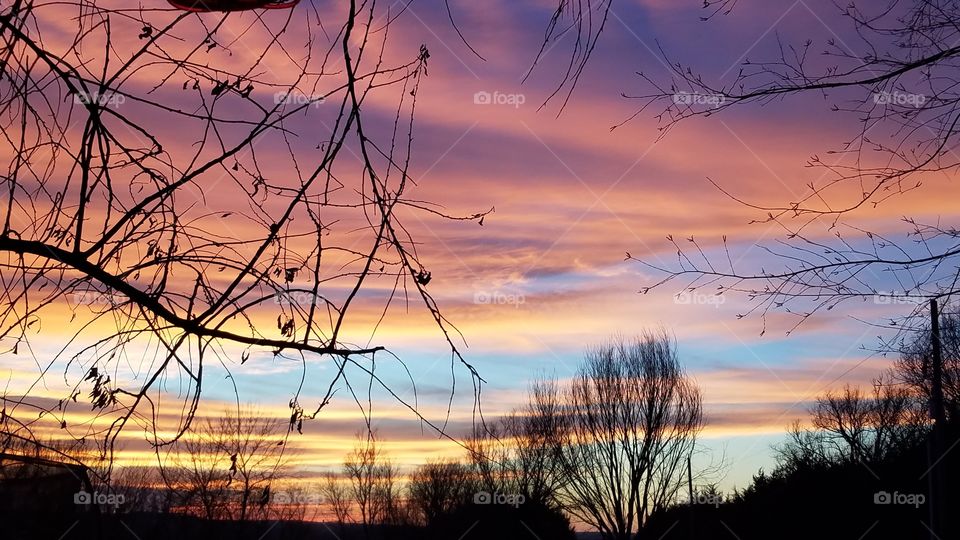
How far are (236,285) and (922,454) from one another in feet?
84.2

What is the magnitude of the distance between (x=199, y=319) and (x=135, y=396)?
0.24 metres

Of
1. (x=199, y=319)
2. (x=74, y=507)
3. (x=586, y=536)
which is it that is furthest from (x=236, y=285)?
(x=586, y=536)

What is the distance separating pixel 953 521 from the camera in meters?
20.2

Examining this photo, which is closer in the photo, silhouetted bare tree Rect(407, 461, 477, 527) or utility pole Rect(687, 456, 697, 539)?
utility pole Rect(687, 456, 697, 539)

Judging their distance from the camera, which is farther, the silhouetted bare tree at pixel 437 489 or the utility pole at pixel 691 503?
the silhouetted bare tree at pixel 437 489

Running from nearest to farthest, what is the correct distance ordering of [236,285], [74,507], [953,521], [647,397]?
[236,285], [74,507], [953,521], [647,397]

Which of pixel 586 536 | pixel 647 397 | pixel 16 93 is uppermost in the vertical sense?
pixel 647 397

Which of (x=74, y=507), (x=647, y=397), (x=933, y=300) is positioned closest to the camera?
(x=74, y=507)

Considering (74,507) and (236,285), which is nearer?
(236,285)

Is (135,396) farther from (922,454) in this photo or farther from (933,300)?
(922,454)

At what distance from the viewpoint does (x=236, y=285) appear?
7.02 ft

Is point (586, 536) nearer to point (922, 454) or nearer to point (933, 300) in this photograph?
point (922, 454)

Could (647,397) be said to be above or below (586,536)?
above

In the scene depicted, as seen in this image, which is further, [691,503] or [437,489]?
[437,489]
